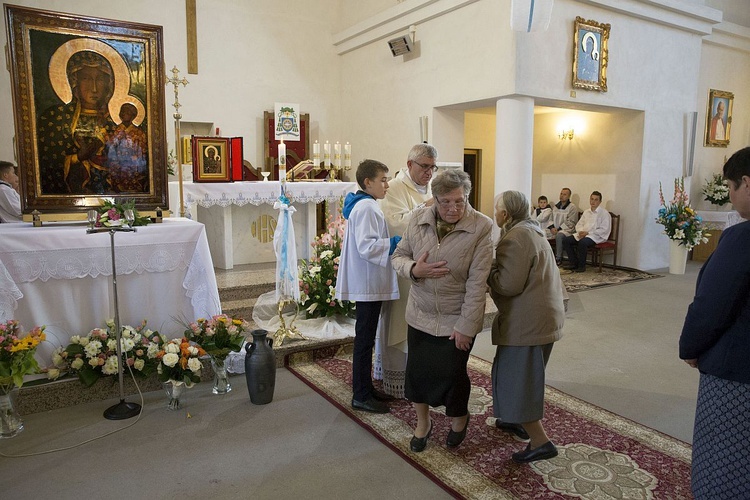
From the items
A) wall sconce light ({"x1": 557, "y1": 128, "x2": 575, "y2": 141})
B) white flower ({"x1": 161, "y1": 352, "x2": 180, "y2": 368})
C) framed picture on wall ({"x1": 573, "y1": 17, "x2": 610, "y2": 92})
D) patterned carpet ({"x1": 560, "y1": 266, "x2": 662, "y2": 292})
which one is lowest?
patterned carpet ({"x1": 560, "y1": 266, "x2": 662, "y2": 292})

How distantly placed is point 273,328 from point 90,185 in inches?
78.5

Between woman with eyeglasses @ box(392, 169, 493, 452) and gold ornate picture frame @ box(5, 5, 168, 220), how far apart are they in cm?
284

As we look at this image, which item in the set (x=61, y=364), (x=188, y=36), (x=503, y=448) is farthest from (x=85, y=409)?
(x=188, y=36)

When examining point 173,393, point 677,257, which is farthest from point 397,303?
point 677,257

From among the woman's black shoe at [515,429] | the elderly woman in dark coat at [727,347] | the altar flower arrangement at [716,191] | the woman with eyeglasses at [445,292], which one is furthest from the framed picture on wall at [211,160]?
the altar flower arrangement at [716,191]

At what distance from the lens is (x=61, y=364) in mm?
3818

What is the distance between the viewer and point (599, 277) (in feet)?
28.6

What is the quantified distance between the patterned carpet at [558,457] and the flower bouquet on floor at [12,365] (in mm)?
1911

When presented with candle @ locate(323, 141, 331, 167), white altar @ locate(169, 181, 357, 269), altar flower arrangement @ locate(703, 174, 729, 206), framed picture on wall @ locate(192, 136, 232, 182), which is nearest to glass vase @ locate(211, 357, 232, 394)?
white altar @ locate(169, 181, 357, 269)

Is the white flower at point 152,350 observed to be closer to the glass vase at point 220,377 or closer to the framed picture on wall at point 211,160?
the glass vase at point 220,377

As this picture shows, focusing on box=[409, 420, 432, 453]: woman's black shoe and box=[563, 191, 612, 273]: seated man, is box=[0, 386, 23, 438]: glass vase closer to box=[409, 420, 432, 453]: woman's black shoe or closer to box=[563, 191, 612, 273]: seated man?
box=[409, 420, 432, 453]: woman's black shoe

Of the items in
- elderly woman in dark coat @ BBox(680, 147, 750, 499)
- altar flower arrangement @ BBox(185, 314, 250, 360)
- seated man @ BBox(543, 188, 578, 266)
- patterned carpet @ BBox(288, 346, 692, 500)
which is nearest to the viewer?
elderly woman in dark coat @ BBox(680, 147, 750, 499)

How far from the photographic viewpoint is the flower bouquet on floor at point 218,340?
4.05 metres

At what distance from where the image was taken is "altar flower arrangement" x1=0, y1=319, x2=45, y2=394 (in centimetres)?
328
